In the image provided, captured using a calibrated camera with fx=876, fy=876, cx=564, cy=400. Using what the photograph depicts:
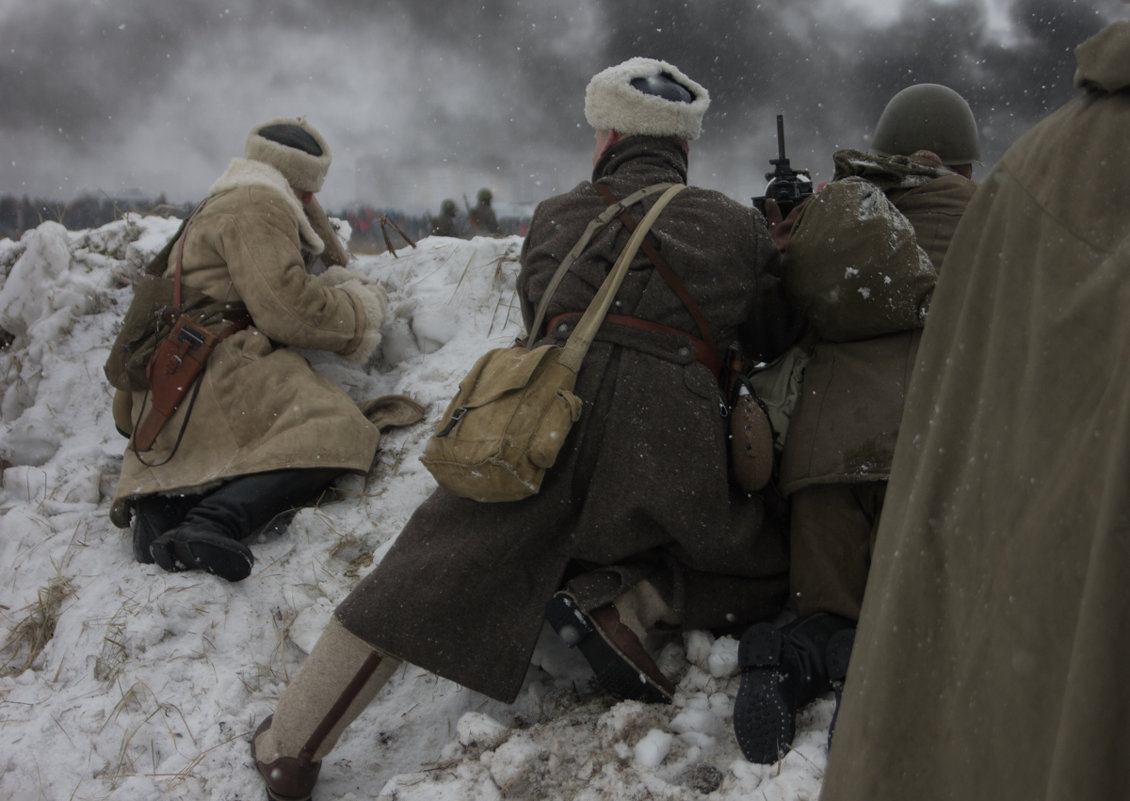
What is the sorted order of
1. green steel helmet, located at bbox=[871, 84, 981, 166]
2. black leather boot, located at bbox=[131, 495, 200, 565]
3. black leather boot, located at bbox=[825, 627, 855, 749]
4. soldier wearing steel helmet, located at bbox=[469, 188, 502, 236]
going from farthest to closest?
soldier wearing steel helmet, located at bbox=[469, 188, 502, 236], black leather boot, located at bbox=[131, 495, 200, 565], green steel helmet, located at bbox=[871, 84, 981, 166], black leather boot, located at bbox=[825, 627, 855, 749]

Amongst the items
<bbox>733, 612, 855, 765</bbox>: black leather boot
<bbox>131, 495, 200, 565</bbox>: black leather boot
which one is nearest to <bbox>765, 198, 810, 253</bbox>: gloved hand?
<bbox>733, 612, 855, 765</bbox>: black leather boot

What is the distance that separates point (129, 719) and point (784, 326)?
7.58 ft

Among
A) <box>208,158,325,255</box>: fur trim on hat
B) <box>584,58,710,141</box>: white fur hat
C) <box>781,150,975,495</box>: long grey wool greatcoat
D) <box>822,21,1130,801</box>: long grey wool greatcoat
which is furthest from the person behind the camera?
<box>208,158,325,255</box>: fur trim on hat

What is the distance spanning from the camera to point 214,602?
3035 mm

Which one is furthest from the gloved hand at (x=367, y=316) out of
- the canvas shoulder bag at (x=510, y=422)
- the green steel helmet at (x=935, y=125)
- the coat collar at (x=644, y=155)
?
the green steel helmet at (x=935, y=125)

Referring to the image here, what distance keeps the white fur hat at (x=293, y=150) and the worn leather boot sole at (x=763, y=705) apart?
2.93 meters

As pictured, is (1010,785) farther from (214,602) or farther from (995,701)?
(214,602)

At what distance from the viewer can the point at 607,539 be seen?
2352 mm

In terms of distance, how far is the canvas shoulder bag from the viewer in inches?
85.7

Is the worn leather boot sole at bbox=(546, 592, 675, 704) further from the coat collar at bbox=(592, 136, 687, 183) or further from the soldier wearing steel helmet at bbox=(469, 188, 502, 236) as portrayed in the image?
the soldier wearing steel helmet at bbox=(469, 188, 502, 236)

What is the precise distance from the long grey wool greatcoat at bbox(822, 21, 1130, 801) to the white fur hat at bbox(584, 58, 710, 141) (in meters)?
1.98

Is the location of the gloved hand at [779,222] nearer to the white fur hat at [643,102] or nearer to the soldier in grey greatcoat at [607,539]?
the soldier in grey greatcoat at [607,539]

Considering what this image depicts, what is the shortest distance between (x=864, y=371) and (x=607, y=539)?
0.88 meters

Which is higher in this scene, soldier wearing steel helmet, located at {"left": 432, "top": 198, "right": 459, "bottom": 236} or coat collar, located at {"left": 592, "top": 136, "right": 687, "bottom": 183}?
coat collar, located at {"left": 592, "top": 136, "right": 687, "bottom": 183}
